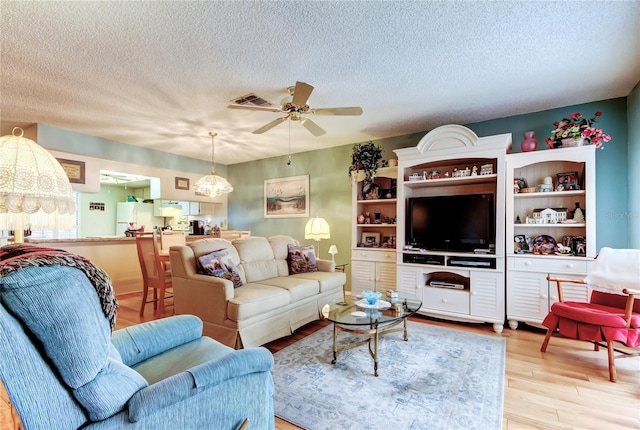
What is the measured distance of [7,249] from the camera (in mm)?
1208

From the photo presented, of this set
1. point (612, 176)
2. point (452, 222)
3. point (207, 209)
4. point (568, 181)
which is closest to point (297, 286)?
point (452, 222)

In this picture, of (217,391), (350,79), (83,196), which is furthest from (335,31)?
(83,196)

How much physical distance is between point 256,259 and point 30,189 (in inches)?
102

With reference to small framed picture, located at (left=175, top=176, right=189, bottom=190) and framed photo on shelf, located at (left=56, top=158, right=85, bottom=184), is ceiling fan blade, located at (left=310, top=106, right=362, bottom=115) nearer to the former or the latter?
framed photo on shelf, located at (left=56, top=158, right=85, bottom=184)

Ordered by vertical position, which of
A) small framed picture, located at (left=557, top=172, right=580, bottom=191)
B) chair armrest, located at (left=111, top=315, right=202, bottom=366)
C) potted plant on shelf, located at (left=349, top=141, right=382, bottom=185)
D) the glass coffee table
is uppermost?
potted plant on shelf, located at (left=349, top=141, right=382, bottom=185)

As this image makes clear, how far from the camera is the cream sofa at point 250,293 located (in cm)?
276

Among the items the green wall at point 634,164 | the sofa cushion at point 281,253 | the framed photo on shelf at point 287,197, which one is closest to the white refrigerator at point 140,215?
the framed photo on shelf at point 287,197

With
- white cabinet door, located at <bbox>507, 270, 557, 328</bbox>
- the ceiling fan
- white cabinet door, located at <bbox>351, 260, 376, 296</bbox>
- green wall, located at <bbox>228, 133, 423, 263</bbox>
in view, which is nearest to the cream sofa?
white cabinet door, located at <bbox>351, 260, 376, 296</bbox>

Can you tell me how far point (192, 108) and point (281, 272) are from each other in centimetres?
229

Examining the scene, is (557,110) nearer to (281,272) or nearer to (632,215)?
(632,215)

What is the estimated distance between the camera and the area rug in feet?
6.11

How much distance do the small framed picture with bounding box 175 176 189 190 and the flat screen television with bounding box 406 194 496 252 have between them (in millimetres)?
4334

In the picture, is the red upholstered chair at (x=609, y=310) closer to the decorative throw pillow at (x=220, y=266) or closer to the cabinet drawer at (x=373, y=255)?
the cabinet drawer at (x=373, y=255)

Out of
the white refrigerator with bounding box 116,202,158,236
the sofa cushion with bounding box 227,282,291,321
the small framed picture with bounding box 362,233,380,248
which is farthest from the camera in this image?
the white refrigerator with bounding box 116,202,158,236
